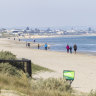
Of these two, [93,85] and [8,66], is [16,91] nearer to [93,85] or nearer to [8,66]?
[8,66]

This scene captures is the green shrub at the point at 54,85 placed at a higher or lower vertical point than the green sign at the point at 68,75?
higher

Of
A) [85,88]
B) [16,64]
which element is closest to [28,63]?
[16,64]

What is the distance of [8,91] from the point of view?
9.07 m

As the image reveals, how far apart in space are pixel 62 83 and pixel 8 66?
3.69 m

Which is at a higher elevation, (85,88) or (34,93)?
(34,93)

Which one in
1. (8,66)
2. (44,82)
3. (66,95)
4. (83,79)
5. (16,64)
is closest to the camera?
(66,95)

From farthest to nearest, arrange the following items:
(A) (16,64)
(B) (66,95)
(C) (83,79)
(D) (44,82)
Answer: (C) (83,79)
(A) (16,64)
(D) (44,82)
(B) (66,95)

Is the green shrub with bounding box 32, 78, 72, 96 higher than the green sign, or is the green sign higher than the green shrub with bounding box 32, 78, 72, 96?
the green shrub with bounding box 32, 78, 72, 96

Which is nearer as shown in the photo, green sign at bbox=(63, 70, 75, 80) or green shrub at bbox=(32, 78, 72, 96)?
green shrub at bbox=(32, 78, 72, 96)

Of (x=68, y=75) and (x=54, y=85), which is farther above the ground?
(x=54, y=85)

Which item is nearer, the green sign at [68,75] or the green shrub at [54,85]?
the green shrub at [54,85]

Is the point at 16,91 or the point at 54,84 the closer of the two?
the point at 16,91

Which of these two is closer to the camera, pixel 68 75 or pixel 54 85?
pixel 54 85

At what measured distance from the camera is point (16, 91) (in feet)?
30.2
